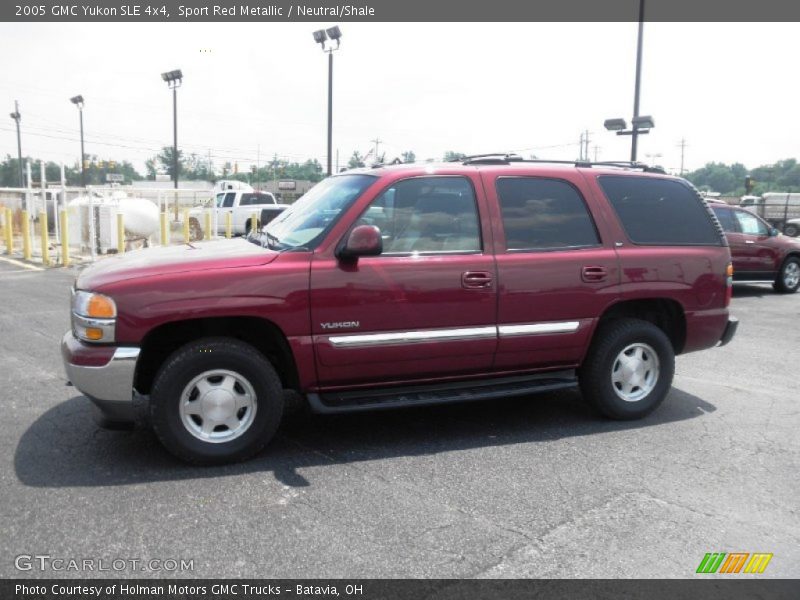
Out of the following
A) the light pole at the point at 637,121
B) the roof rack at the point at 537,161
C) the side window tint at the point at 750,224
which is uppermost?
the light pole at the point at 637,121

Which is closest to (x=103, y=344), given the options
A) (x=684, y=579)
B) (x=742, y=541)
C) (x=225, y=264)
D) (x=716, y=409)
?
(x=225, y=264)

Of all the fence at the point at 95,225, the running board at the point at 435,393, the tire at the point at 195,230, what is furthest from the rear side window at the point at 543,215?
the tire at the point at 195,230

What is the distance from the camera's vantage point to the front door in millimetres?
4160

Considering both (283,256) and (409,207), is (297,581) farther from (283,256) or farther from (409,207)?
(409,207)

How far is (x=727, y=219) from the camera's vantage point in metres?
12.7

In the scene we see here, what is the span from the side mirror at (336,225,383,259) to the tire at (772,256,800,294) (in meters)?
11.8

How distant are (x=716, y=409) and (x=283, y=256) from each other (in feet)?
12.2

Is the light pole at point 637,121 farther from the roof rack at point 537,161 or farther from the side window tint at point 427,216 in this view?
the side window tint at point 427,216

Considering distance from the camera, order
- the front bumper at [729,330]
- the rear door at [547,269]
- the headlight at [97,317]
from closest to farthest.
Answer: the headlight at [97,317] < the rear door at [547,269] < the front bumper at [729,330]

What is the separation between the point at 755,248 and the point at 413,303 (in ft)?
36.0

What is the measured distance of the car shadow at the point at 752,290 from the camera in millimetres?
13109

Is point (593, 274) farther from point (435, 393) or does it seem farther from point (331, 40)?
point (331, 40)

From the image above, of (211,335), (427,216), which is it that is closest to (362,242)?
(427,216)

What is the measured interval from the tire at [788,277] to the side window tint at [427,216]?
36.3 feet
